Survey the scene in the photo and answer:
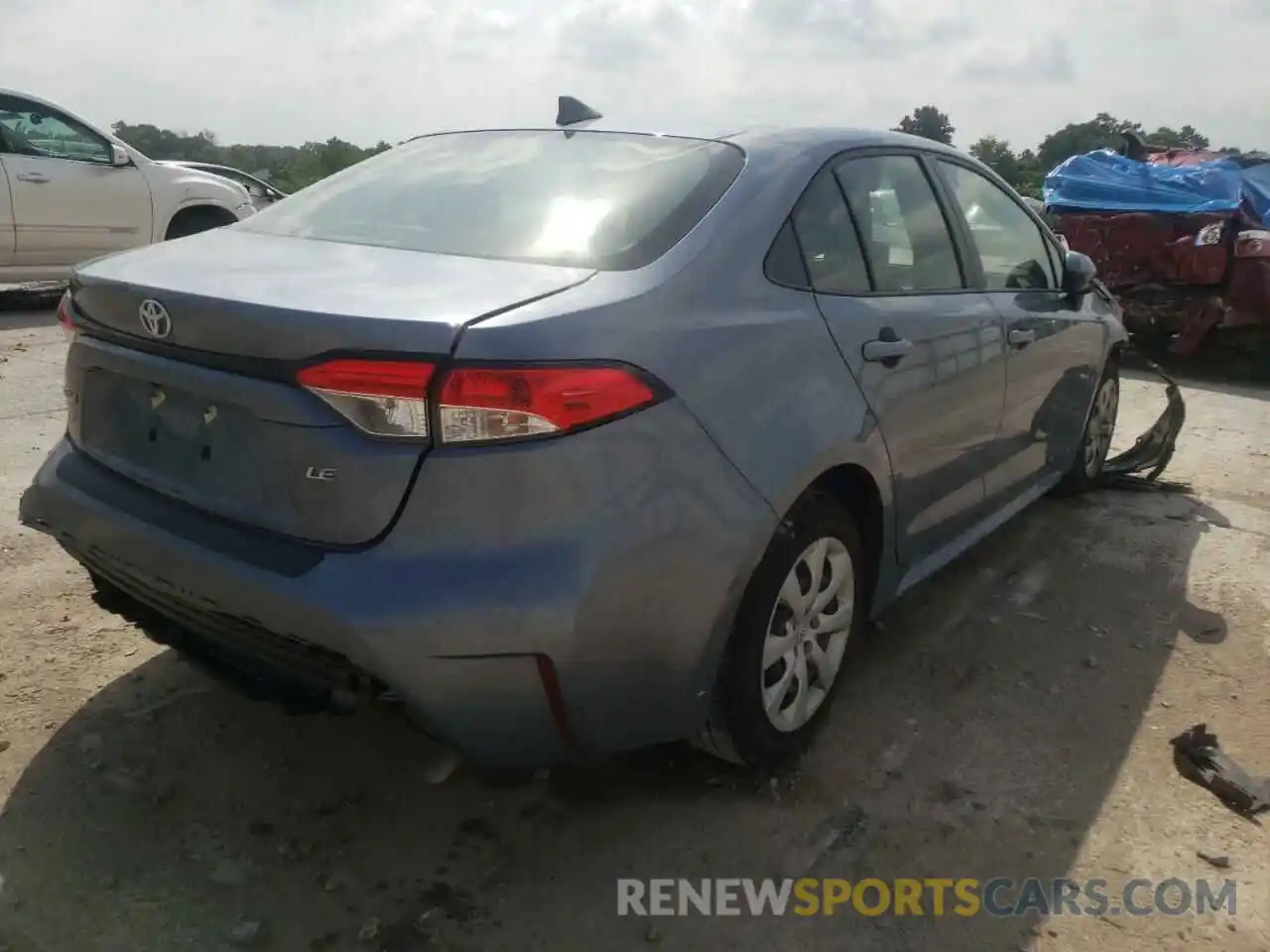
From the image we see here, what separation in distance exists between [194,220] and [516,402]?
29.0ft

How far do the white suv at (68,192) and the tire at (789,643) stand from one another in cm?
667

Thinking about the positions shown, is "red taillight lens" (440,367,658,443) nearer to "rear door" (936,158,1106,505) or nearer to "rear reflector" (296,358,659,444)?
"rear reflector" (296,358,659,444)

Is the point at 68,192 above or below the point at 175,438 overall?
above

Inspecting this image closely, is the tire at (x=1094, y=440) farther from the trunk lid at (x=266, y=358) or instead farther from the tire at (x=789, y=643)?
the trunk lid at (x=266, y=358)

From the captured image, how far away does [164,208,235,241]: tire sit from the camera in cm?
962

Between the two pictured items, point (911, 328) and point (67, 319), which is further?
point (911, 328)

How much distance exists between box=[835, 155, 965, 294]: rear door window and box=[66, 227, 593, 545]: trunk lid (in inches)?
43.3

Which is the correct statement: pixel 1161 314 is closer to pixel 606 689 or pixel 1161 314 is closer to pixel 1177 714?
pixel 1177 714

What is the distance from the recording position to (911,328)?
9.92 feet

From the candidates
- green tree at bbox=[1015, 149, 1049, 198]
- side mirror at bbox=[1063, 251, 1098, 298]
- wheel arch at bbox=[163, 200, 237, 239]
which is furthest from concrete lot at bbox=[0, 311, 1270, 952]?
green tree at bbox=[1015, 149, 1049, 198]

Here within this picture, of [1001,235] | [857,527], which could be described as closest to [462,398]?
[857,527]

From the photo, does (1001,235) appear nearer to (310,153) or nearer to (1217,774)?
(1217,774)

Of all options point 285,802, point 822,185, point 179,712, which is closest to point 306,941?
point 285,802

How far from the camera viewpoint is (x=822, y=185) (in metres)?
2.88
